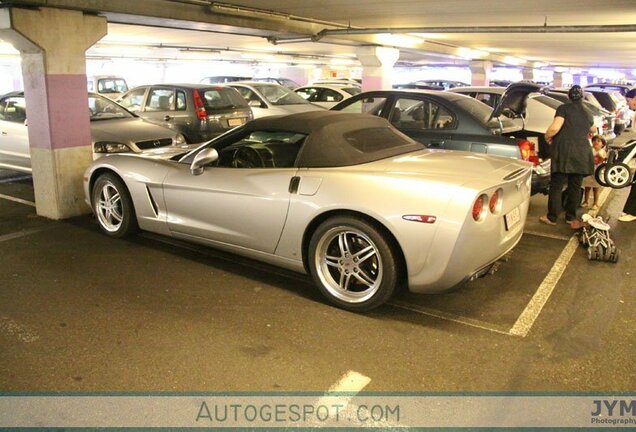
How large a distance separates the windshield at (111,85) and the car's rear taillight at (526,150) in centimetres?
1603

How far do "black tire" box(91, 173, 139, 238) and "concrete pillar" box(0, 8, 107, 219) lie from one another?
1089mm

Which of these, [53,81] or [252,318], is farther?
[53,81]

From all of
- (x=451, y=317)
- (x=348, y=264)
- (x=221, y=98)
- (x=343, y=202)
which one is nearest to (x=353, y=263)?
(x=348, y=264)

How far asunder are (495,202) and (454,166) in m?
0.50

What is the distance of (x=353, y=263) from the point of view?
4094mm

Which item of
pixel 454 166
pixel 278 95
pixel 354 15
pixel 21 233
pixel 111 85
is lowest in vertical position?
pixel 21 233

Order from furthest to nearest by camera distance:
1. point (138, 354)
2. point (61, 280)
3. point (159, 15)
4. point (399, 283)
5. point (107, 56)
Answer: point (107, 56) → point (159, 15) → point (61, 280) → point (399, 283) → point (138, 354)

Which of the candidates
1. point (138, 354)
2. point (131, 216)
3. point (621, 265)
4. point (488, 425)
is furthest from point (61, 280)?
point (621, 265)

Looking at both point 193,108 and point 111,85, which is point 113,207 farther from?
point 111,85

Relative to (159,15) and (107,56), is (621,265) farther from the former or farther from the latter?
(107,56)

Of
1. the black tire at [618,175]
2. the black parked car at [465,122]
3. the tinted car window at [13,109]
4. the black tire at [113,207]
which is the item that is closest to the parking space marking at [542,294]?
the black parked car at [465,122]

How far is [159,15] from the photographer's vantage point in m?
7.91

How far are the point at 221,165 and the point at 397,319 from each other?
2.11m

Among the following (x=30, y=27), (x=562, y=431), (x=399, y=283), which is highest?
(x=30, y=27)
